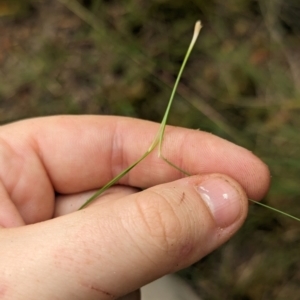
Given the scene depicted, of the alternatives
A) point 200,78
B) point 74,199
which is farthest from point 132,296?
point 200,78

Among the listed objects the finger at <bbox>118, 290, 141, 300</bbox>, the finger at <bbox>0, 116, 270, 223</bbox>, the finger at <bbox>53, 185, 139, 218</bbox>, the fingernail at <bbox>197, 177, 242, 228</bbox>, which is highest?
the fingernail at <bbox>197, 177, 242, 228</bbox>

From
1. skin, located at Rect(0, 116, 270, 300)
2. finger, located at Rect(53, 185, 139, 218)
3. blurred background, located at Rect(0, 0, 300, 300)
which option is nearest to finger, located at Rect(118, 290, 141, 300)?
skin, located at Rect(0, 116, 270, 300)

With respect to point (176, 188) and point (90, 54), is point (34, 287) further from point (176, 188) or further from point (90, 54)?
point (90, 54)

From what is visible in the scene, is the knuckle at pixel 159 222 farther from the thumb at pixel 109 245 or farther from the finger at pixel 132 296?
the finger at pixel 132 296

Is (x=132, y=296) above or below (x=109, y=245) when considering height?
below

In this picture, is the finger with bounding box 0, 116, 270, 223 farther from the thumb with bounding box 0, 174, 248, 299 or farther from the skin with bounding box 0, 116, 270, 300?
the thumb with bounding box 0, 174, 248, 299

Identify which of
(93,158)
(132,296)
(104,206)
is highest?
(104,206)

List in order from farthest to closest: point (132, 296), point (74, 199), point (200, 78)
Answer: point (200, 78) → point (74, 199) → point (132, 296)

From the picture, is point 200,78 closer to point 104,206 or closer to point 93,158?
point 93,158

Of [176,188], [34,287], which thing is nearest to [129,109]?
[176,188]
